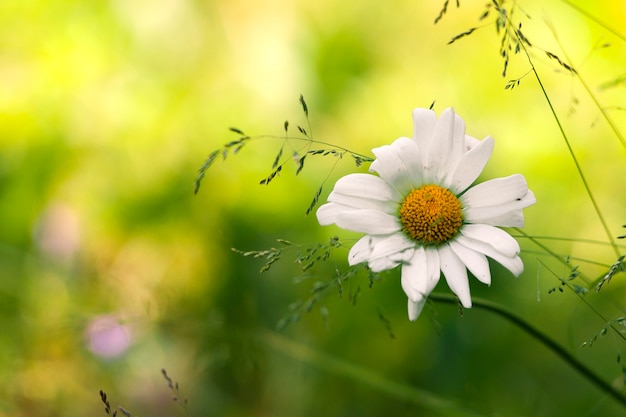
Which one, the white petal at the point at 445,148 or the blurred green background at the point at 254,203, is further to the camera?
the blurred green background at the point at 254,203

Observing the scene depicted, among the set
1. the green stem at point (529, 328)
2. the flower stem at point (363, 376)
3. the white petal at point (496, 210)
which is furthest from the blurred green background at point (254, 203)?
the white petal at point (496, 210)

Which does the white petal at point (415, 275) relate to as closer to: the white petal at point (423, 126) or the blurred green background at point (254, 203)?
the white petal at point (423, 126)

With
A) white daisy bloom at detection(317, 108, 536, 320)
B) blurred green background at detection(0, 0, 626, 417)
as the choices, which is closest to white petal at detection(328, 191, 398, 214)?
white daisy bloom at detection(317, 108, 536, 320)

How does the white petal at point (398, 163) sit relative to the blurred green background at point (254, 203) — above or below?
below

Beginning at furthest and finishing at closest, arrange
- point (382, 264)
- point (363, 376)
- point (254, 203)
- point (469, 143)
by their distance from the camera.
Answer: point (254, 203), point (363, 376), point (469, 143), point (382, 264)

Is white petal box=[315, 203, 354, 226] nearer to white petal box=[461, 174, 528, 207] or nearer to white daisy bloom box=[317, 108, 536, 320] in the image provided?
white daisy bloom box=[317, 108, 536, 320]

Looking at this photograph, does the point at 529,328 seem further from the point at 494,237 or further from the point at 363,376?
the point at 363,376

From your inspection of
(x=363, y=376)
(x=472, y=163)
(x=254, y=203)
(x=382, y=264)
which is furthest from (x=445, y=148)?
(x=254, y=203)
